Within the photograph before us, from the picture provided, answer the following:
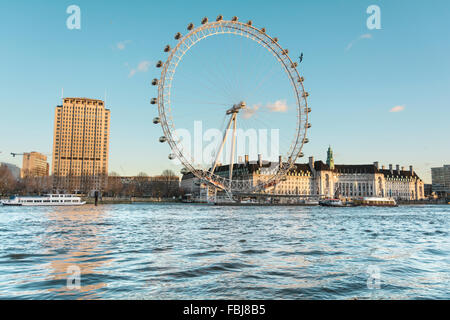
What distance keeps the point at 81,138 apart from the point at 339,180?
123662 mm

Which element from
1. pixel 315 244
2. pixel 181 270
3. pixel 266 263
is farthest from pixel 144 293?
pixel 315 244

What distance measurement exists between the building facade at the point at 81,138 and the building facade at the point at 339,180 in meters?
44.2

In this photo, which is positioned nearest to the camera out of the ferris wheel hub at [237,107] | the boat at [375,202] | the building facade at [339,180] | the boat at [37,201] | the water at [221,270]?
the water at [221,270]

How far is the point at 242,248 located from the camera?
15453mm

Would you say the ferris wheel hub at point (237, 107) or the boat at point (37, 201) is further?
the boat at point (37, 201)

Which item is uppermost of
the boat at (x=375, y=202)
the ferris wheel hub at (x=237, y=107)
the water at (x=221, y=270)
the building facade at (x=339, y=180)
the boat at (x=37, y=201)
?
the ferris wheel hub at (x=237, y=107)

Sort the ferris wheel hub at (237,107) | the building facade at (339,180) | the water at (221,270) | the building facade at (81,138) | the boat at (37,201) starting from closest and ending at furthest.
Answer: the water at (221,270)
the ferris wheel hub at (237,107)
the boat at (37,201)
the building facade at (339,180)
the building facade at (81,138)

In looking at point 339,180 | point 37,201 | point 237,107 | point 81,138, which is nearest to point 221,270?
point 237,107

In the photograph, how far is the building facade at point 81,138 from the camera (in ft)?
571

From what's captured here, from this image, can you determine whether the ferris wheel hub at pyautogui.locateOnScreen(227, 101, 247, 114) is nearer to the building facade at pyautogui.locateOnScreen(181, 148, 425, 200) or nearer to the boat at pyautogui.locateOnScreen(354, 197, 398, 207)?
the boat at pyautogui.locateOnScreen(354, 197, 398, 207)

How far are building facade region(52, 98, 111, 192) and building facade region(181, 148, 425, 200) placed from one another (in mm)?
44236

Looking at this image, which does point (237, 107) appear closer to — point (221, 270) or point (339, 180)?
point (221, 270)

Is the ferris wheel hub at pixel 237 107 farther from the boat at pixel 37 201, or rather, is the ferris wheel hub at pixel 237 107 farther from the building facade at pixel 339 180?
the building facade at pixel 339 180

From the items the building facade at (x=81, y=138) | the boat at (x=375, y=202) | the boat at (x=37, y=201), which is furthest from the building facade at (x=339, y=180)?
the boat at (x=37, y=201)
